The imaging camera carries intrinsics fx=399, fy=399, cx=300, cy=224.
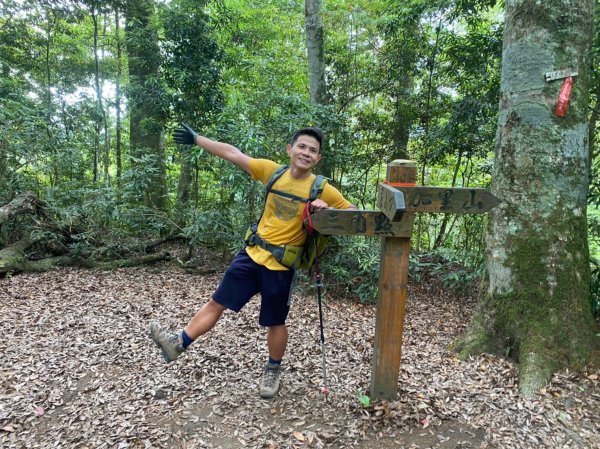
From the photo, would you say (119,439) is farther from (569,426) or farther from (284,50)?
Result: (284,50)

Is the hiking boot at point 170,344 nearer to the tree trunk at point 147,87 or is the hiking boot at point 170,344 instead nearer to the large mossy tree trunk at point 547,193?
the large mossy tree trunk at point 547,193

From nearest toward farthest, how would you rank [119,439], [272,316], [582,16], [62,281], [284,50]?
[119,439] < [272,316] < [582,16] < [62,281] < [284,50]

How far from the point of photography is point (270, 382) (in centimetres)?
309

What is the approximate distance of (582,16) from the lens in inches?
124

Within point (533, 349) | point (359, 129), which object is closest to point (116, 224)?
point (359, 129)

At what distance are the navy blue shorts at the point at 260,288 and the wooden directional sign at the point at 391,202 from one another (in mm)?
855

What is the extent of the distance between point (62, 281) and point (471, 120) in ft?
22.7

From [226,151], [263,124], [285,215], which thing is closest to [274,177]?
[285,215]

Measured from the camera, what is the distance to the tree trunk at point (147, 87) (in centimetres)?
760

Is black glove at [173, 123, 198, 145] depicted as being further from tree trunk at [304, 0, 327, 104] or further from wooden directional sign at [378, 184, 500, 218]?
tree trunk at [304, 0, 327, 104]

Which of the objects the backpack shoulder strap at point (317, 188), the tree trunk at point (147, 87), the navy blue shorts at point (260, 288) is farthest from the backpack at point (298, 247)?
the tree trunk at point (147, 87)

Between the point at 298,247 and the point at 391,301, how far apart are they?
29.6 inches

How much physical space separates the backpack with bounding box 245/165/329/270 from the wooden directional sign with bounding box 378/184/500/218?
524 mm

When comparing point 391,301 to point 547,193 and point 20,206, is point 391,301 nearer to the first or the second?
point 547,193
